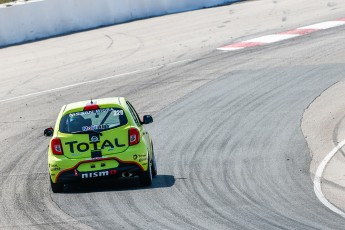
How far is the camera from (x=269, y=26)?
3114 cm

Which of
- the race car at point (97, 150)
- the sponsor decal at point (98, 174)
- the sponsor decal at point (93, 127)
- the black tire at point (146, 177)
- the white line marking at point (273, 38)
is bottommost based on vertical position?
the white line marking at point (273, 38)

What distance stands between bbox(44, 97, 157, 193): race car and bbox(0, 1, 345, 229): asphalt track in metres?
0.30

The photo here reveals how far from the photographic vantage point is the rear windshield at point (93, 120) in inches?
607

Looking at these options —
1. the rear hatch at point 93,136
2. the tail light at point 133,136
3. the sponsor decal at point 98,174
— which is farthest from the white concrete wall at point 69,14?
the sponsor decal at point 98,174

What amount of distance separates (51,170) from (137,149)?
1371mm

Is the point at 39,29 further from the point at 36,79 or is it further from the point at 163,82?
the point at 163,82

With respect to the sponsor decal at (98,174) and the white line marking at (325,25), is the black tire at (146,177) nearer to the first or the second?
the sponsor decal at (98,174)

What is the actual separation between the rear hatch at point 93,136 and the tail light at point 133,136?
0.20 ft

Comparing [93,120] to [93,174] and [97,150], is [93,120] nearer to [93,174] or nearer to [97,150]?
[97,150]

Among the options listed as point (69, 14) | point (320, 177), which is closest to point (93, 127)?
point (320, 177)

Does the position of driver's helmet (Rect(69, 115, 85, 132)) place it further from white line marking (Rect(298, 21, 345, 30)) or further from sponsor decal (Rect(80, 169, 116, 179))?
white line marking (Rect(298, 21, 345, 30))

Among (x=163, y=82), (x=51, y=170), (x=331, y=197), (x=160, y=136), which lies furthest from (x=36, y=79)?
(x=331, y=197)

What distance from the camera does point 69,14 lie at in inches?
1273

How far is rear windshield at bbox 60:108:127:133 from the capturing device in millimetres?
15414
